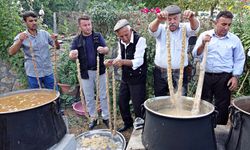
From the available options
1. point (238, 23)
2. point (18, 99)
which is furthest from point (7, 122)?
point (238, 23)

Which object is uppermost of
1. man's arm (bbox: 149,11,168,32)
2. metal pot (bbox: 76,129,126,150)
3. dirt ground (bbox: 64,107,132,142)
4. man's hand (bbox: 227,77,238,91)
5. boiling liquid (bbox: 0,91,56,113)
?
man's arm (bbox: 149,11,168,32)

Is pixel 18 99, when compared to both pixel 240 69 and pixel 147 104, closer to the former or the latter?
pixel 147 104

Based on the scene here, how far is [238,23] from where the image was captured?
13.8 ft

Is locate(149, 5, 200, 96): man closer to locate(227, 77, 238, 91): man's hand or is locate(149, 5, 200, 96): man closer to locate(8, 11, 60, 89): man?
locate(227, 77, 238, 91): man's hand

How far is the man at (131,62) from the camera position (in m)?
3.21

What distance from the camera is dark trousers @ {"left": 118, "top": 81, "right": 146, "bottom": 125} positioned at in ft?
11.4

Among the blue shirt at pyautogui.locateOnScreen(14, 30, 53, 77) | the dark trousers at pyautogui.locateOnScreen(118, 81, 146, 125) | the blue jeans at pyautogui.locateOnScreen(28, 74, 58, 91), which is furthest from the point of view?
the blue jeans at pyautogui.locateOnScreen(28, 74, 58, 91)

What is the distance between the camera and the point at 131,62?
10.5 feet

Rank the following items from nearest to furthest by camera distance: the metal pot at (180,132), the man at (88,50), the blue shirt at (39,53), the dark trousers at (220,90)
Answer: the metal pot at (180,132)
the dark trousers at (220,90)
the man at (88,50)
the blue shirt at (39,53)

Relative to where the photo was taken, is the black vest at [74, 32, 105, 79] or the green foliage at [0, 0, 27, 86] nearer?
the black vest at [74, 32, 105, 79]

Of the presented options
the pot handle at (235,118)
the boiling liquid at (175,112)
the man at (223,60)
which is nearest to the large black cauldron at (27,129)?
the boiling liquid at (175,112)

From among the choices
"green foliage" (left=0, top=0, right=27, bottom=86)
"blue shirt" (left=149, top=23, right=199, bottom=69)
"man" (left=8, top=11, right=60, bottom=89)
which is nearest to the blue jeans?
"man" (left=8, top=11, right=60, bottom=89)

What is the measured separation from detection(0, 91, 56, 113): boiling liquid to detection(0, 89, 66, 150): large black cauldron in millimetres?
164

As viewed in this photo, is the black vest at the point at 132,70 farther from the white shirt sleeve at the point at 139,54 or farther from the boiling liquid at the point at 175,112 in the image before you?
the boiling liquid at the point at 175,112
